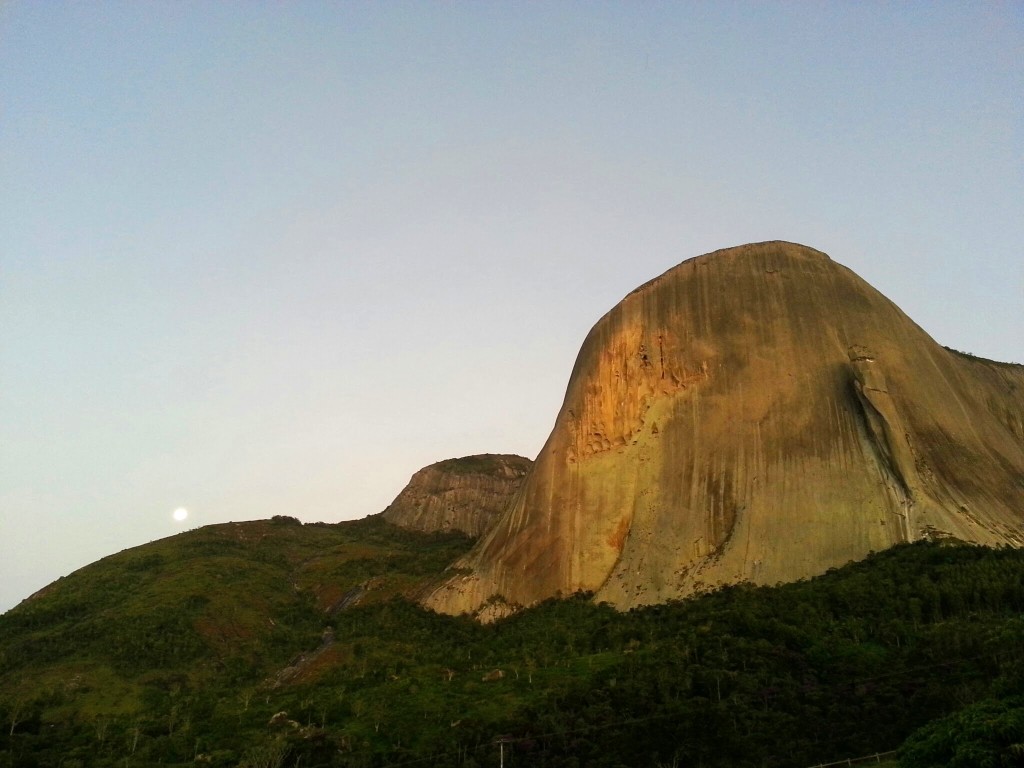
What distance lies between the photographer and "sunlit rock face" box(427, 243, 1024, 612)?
1705 inches

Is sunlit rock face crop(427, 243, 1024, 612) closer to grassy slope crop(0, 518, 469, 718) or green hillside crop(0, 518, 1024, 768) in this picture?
green hillside crop(0, 518, 1024, 768)

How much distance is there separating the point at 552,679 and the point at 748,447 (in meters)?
19.3

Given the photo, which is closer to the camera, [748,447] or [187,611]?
[748,447]

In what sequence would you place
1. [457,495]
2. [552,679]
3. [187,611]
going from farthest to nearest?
1. [457,495]
2. [187,611]
3. [552,679]

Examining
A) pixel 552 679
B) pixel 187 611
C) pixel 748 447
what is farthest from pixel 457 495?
pixel 552 679

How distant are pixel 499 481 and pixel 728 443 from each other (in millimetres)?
49025

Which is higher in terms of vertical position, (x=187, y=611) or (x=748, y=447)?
(x=748, y=447)

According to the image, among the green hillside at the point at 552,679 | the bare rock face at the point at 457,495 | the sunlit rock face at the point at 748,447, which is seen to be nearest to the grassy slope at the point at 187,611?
the green hillside at the point at 552,679

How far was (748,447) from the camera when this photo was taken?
47688mm

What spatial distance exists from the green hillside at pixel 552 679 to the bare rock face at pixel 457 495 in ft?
119

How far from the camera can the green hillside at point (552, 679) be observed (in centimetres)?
2731

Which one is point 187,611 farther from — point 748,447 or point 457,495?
point 457,495

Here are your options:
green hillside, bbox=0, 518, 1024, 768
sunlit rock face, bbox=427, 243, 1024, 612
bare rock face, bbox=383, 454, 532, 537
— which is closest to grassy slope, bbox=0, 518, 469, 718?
green hillside, bbox=0, 518, 1024, 768

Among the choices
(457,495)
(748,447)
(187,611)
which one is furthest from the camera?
(457,495)
